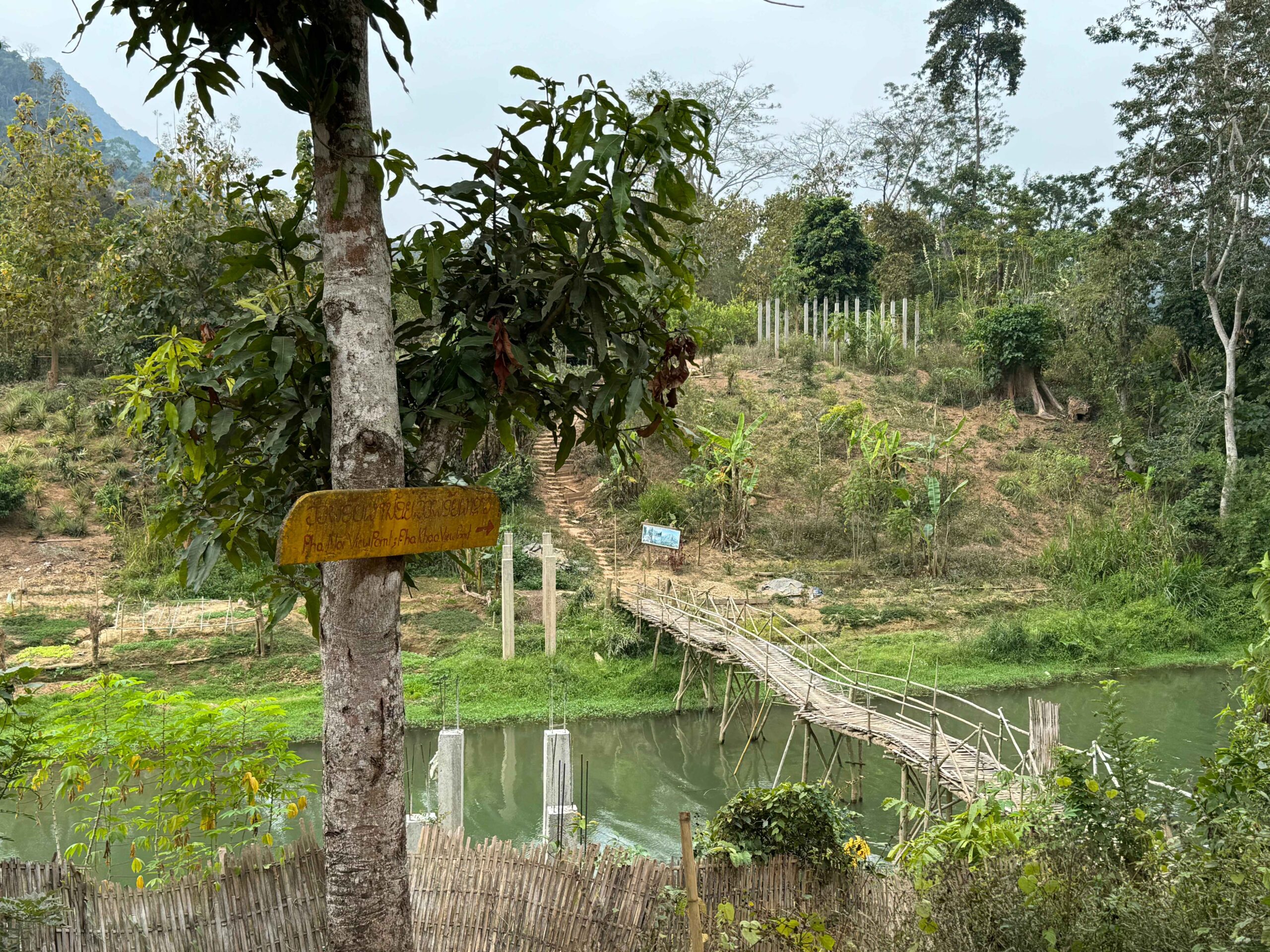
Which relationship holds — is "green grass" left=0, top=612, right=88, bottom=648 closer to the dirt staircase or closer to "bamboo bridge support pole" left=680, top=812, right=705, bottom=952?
the dirt staircase

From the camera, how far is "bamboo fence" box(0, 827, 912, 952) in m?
2.55

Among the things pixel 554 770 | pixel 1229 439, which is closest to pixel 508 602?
pixel 554 770

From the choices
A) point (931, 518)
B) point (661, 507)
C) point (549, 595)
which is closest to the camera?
point (549, 595)

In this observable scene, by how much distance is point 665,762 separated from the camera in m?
9.43

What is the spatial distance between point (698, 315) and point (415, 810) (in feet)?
44.4

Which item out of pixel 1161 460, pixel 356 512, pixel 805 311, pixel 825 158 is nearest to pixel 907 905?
pixel 356 512

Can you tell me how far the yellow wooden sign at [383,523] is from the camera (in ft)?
6.14

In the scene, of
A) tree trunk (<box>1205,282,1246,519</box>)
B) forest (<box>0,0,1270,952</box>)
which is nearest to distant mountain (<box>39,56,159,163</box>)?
forest (<box>0,0,1270,952</box>)

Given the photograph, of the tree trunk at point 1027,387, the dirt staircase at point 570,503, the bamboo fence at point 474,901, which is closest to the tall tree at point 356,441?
the bamboo fence at point 474,901

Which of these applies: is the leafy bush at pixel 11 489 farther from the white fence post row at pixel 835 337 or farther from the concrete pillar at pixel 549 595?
the white fence post row at pixel 835 337

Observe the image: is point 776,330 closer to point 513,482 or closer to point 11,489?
point 513,482

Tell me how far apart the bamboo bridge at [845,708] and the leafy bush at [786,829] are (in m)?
1.07

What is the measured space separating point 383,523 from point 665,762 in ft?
26.0

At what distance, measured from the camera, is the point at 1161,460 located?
1557cm
